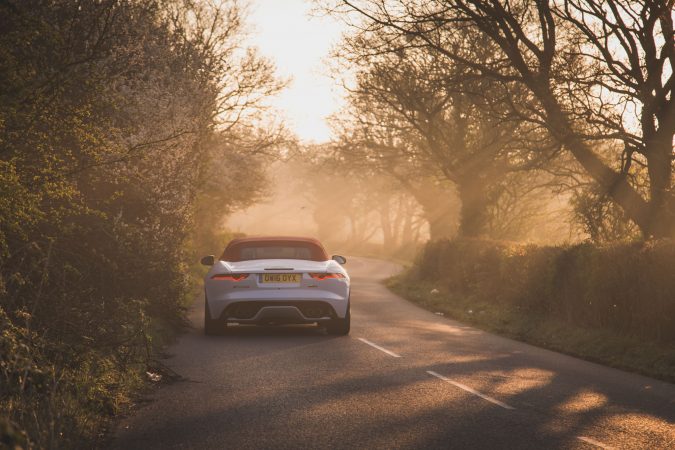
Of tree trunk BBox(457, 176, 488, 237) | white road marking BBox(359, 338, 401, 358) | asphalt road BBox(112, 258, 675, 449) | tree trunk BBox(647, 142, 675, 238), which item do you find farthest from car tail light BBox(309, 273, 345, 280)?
tree trunk BBox(457, 176, 488, 237)

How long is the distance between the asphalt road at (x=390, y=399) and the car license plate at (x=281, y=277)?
3.10ft

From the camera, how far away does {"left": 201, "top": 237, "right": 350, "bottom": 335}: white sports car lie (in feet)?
43.6

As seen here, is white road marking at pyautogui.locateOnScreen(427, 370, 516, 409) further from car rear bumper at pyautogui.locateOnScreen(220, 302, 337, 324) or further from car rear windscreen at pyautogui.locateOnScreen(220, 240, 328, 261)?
car rear windscreen at pyautogui.locateOnScreen(220, 240, 328, 261)

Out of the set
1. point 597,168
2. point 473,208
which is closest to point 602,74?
point 597,168

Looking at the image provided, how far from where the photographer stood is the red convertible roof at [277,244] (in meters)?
14.5

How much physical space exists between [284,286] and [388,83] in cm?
1466

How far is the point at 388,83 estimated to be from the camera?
2672cm

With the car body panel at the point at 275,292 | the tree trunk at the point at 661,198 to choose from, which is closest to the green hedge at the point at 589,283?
the tree trunk at the point at 661,198

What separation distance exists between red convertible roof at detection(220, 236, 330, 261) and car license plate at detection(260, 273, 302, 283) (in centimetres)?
108

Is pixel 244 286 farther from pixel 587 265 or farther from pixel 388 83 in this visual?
pixel 388 83

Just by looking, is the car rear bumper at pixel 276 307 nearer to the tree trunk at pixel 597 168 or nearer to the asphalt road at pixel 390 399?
the asphalt road at pixel 390 399

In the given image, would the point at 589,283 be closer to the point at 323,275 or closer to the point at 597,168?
the point at 323,275

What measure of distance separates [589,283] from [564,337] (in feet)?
3.31

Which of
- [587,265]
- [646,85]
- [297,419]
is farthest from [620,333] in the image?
[297,419]
